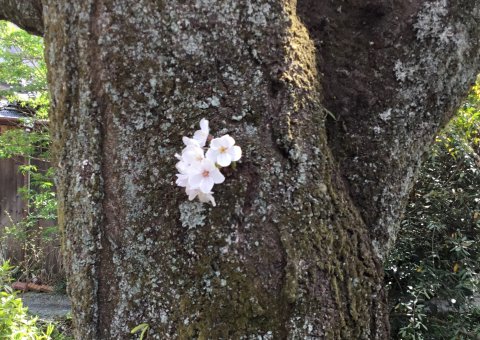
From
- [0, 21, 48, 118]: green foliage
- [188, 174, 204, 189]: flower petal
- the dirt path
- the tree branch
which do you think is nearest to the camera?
[188, 174, 204, 189]: flower petal

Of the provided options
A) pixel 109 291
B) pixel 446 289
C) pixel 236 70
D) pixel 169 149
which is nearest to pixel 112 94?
pixel 169 149

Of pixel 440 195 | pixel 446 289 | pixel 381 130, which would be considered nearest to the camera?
pixel 381 130

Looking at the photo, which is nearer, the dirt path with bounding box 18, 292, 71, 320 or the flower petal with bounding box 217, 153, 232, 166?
the flower petal with bounding box 217, 153, 232, 166

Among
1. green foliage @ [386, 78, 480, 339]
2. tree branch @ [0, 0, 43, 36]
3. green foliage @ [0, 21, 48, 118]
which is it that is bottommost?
green foliage @ [386, 78, 480, 339]

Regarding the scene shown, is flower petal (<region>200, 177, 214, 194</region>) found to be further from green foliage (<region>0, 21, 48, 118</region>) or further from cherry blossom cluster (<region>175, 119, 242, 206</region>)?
green foliage (<region>0, 21, 48, 118</region>)

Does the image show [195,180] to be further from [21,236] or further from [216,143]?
[21,236]

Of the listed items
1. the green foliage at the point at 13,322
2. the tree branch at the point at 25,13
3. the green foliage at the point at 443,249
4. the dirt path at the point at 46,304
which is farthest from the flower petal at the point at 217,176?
the dirt path at the point at 46,304

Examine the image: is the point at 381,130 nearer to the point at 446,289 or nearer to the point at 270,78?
the point at 270,78

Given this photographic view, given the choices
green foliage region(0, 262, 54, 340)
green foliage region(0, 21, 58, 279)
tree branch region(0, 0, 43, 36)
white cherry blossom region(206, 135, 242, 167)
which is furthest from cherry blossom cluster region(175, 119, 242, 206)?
green foliage region(0, 21, 58, 279)
